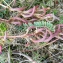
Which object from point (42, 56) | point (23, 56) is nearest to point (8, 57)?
point (23, 56)

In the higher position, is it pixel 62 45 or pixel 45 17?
pixel 45 17

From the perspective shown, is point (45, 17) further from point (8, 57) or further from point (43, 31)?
point (8, 57)

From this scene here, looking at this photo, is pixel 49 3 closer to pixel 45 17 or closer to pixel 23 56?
pixel 45 17

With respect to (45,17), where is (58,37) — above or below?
below

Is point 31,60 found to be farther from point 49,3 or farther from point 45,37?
point 49,3

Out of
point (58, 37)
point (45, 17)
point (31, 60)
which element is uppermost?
point (45, 17)

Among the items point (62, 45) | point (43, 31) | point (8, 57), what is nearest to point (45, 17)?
point (43, 31)

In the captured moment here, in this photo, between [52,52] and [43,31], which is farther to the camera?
[52,52]

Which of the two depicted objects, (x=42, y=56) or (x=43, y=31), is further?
(x=42, y=56)
